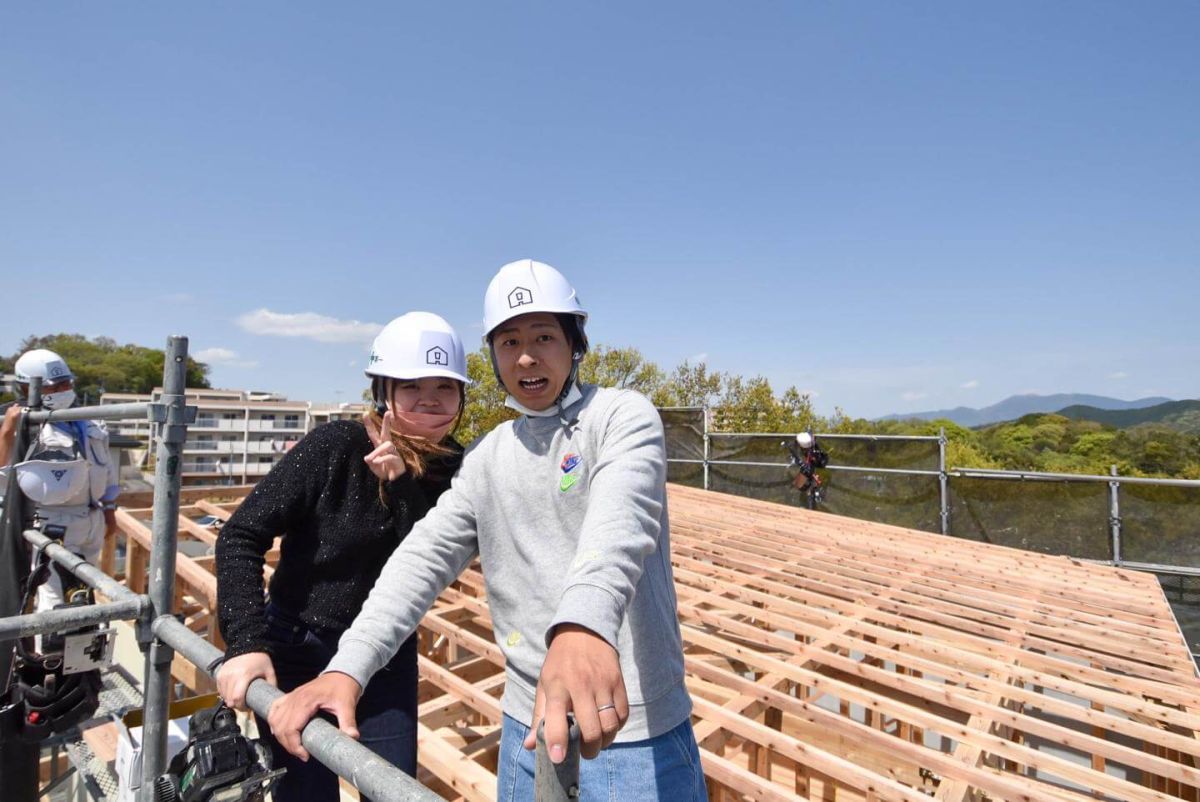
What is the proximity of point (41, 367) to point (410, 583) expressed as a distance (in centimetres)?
413

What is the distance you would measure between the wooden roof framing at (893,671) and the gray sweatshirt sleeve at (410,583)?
4.52 feet

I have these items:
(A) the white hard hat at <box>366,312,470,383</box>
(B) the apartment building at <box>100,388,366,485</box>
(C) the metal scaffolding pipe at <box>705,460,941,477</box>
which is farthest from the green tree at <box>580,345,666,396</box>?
(B) the apartment building at <box>100,388,366,485</box>

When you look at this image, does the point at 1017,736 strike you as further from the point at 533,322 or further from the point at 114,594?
the point at 114,594

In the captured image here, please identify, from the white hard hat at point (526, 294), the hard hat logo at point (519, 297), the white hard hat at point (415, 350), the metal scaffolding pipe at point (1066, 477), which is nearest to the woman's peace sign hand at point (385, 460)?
the white hard hat at point (415, 350)

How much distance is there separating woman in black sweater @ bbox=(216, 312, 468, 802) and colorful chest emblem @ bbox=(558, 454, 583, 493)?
0.78 m

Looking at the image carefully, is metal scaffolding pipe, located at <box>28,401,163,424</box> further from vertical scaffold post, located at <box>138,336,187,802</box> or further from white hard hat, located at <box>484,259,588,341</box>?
white hard hat, located at <box>484,259,588,341</box>

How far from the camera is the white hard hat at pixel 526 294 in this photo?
1.50 m

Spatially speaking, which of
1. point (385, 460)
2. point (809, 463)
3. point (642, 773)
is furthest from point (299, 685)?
point (809, 463)

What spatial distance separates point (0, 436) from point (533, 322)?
3949 mm

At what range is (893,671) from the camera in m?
4.46

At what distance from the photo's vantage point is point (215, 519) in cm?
608

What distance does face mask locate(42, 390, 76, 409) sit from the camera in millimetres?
4008

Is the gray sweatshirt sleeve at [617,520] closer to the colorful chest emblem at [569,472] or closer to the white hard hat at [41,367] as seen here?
the colorful chest emblem at [569,472]

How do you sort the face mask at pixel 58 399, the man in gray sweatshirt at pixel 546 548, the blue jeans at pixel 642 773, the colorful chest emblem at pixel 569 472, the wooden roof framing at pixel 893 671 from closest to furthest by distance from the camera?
the man in gray sweatshirt at pixel 546 548
the blue jeans at pixel 642 773
the colorful chest emblem at pixel 569 472
the wooden roof framing at pixel 893 671
the face mask at pixel 58 399
